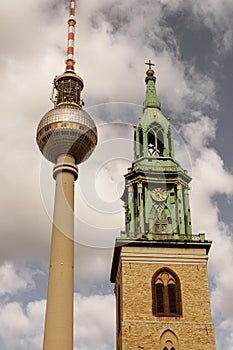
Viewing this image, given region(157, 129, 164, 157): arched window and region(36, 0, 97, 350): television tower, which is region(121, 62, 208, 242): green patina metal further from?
region(36, 0, 97, 350): television tower

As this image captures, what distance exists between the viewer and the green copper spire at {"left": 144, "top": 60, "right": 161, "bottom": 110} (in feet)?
189

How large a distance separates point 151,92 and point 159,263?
2214cm

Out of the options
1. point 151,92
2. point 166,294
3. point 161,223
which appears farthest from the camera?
point 151,92

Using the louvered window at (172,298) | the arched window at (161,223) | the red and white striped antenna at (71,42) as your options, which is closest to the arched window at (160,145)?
the arched window at (161,223)

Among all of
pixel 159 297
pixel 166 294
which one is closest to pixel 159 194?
pixel 166 294

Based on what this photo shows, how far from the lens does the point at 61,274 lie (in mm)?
45719

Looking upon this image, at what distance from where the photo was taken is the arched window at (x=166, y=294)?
138 feet

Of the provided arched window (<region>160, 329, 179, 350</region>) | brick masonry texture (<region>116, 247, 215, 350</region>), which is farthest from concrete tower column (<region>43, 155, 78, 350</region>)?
arched window (<region>160, 329, 179, 350</region>)

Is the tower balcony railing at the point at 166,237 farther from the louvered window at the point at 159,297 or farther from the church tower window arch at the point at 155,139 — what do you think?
the church tower window arch at the point at 155,139

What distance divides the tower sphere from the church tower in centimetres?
553

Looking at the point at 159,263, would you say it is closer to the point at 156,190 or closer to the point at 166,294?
the point at 166,294

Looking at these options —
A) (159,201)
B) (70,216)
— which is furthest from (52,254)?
(159,201)

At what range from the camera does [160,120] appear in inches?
2175

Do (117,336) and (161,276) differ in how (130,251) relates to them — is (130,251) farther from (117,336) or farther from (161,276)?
(117,336)
